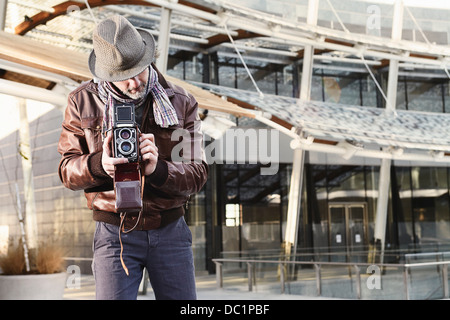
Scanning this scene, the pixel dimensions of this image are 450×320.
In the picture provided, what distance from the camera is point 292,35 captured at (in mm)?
11094

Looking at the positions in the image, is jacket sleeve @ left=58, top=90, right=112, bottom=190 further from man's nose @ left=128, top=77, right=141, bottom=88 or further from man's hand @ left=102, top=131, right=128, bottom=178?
man's nose @ left=128, top=77, right=141, bottom=88

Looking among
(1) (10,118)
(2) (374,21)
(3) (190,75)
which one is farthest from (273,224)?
(1) (10,118)

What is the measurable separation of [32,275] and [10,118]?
9.93ft

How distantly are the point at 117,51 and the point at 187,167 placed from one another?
35cm

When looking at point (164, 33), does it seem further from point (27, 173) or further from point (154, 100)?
point (154, 100)

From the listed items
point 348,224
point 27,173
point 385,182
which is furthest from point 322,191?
point 27,173

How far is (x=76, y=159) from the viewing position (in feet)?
5.59

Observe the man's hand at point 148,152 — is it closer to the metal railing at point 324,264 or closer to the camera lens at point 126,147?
the camera lens at point 126,147

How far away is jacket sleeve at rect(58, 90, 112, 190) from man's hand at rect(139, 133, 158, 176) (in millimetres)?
113

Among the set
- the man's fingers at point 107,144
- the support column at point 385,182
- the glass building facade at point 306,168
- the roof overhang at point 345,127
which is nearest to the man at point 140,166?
the man's fingers at point 107,144

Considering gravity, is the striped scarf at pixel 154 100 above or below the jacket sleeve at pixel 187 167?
above

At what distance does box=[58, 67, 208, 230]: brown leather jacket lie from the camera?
168cm

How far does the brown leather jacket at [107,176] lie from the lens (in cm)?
168

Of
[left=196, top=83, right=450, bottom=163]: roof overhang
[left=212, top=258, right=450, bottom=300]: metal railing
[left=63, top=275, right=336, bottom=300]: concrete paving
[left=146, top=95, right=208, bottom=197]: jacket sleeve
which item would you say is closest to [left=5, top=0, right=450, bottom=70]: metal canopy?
[left=196, top=83, right=450, bottom=163]: roof overhang
